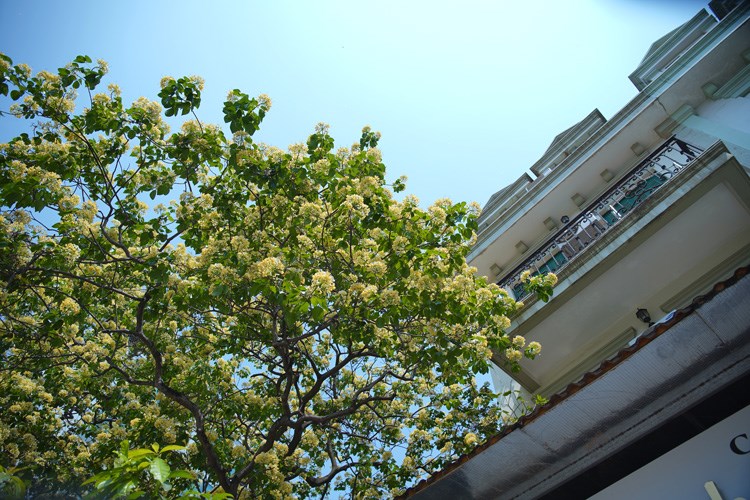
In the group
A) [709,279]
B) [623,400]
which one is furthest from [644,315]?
[623,400]

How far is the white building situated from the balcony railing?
0.03m

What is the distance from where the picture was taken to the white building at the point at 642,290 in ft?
13.4

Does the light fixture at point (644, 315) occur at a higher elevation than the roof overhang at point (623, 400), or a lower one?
lower

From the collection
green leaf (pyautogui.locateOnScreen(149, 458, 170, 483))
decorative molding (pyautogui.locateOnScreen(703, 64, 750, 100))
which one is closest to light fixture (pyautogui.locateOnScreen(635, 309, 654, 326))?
decorative molding (pyautogui.locateOnScreen(703, 64, 750, 100))

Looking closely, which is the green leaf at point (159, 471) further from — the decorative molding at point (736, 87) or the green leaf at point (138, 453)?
the decorative molding at point (736, 87)

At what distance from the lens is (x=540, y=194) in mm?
11109

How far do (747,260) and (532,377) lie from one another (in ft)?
12.6

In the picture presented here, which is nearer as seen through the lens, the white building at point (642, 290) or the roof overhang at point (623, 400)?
the roof overhang at point (623, 400)

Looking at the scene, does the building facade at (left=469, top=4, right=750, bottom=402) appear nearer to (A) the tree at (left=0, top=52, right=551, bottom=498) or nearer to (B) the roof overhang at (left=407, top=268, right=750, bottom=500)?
(A) the tree at (left=0, top=52, right=551, bottom=498)

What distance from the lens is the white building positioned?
13.4ft

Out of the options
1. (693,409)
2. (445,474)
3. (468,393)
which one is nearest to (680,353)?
(693,409)

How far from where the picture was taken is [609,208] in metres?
9.49

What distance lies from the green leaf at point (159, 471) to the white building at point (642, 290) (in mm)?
3120

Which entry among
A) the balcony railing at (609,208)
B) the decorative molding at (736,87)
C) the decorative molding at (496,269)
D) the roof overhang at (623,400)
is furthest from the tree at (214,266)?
the decorative molding at (736,87)
